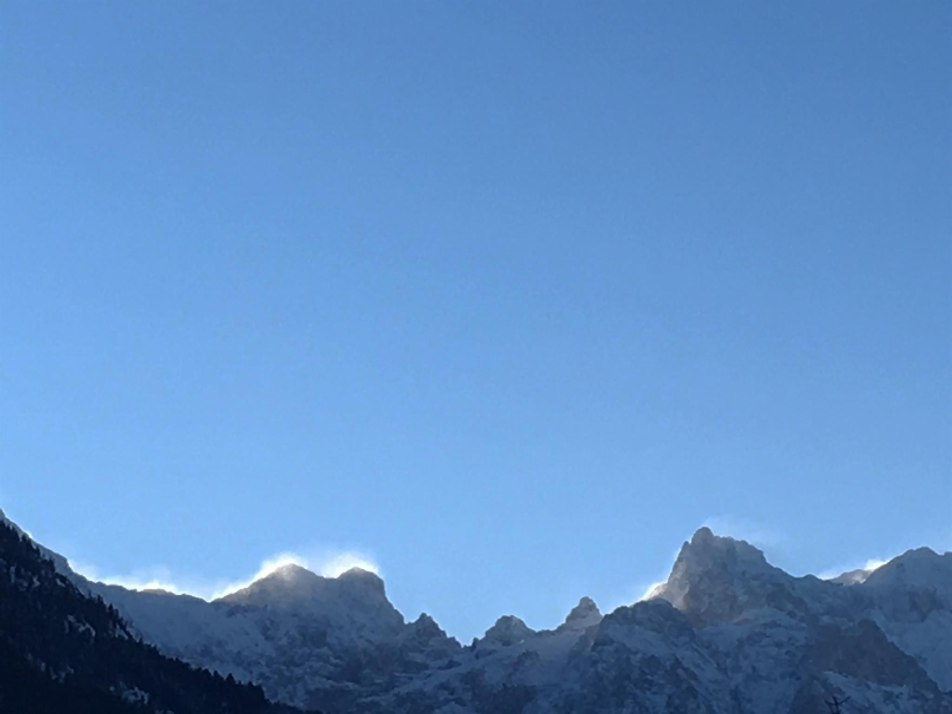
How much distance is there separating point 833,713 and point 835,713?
1.24ft

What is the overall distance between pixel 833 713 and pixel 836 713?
2.05 m

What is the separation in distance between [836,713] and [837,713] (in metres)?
1.16

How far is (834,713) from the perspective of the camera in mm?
179500

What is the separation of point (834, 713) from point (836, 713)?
4.15m

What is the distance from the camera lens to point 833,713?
17750cm

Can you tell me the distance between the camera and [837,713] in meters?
174

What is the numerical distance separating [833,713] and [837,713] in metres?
3.21

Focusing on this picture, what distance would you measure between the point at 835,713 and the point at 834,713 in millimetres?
1814

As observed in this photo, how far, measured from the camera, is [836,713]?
176 metres

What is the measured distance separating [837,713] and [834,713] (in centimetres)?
531

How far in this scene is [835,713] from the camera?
583ft

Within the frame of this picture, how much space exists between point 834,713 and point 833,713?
6.96ft
